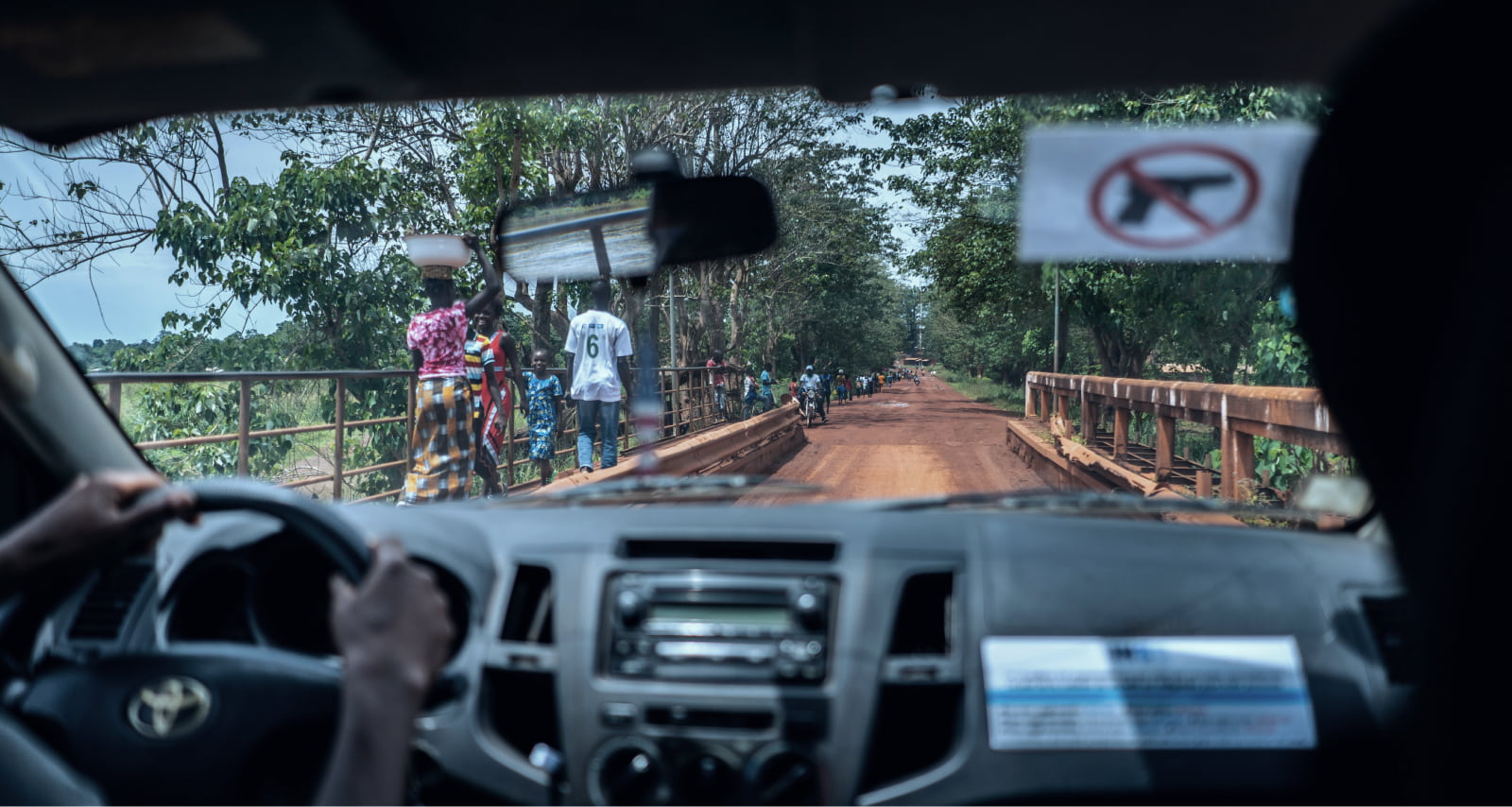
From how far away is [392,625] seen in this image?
4.72ft

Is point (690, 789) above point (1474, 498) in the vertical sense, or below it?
below

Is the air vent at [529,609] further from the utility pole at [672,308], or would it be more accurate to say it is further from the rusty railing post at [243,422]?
the rusty railing post at [243,422]

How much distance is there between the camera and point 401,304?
28.6 ft

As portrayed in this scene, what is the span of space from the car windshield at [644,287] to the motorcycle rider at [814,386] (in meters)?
14.4

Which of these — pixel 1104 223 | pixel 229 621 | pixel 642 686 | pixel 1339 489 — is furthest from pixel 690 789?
pixel 1339 489

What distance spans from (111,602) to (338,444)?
497 cm

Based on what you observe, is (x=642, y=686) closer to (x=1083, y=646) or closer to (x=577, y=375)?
(x=1083, y=646)

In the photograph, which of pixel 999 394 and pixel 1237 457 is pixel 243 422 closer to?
pixel 1237 457

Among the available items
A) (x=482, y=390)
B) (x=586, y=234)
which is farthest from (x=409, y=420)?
(x=586, y=234)

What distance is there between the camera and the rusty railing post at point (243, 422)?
19.4ft

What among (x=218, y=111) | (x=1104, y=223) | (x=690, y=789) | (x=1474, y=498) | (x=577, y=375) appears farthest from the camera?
(x=577, y=375)

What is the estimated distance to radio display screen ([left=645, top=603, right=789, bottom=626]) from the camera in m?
2.11

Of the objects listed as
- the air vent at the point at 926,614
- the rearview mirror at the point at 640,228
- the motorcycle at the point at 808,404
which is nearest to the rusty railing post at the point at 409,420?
the rearview mirror at the point at 640,228

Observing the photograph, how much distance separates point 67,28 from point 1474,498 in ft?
8.55
